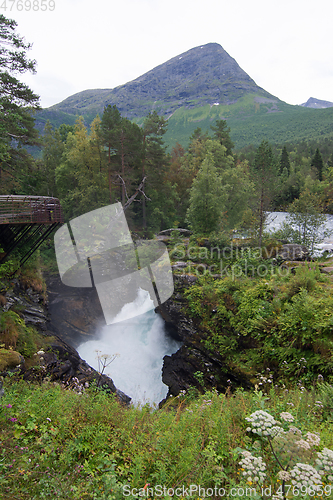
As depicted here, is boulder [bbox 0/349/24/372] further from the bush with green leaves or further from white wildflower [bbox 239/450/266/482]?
the bush with green leaves

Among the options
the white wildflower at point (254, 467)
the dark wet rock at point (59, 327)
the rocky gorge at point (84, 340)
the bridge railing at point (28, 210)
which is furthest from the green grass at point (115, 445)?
the bridge railing at point (28, 210)

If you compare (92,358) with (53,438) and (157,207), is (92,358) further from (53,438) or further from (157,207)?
(157,207)

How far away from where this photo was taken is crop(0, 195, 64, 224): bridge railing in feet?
33.7

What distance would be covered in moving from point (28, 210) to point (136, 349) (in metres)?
10.1

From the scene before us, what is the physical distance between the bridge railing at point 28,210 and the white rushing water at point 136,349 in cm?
684

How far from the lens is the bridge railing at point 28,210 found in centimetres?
1028

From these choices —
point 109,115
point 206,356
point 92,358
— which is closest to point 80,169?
point 109,115

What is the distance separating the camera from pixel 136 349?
49.2 ft

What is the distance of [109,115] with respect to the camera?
2203cm

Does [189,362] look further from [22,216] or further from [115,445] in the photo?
[22,216]

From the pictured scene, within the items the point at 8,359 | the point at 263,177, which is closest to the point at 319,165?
→ the point at 263,177

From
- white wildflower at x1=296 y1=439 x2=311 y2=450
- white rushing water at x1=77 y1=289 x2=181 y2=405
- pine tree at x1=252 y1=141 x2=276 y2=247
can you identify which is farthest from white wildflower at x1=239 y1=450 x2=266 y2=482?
pine tree at x1=252 y1=141 x2=276 y2=247

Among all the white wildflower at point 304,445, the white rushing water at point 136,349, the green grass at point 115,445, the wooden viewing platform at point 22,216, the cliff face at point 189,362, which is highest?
the wooden viewing platform at point 22,216

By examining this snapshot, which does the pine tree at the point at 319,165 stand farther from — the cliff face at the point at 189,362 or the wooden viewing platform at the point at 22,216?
the wooden viewing platform at the point at 22,216
